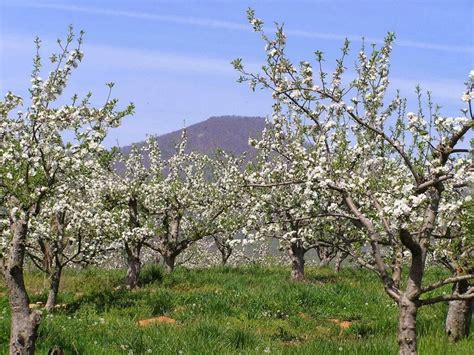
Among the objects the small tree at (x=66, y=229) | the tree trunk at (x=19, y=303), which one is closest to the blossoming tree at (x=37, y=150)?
the tree trunk at (x=19, y=303)

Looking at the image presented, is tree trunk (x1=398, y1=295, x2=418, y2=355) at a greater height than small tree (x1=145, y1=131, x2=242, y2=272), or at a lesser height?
lesser

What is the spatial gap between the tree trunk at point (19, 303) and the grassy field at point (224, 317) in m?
0.47

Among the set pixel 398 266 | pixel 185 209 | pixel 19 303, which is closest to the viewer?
pixel 398 266

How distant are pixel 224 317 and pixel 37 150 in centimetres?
616

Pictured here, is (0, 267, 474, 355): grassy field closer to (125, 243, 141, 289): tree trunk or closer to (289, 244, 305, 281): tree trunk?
(125, 243, 141, 289): tree trunk

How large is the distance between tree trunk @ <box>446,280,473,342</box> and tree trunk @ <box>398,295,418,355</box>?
4.33 m

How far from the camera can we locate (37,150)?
29.9 feet

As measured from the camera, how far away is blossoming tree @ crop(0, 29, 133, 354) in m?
9.12

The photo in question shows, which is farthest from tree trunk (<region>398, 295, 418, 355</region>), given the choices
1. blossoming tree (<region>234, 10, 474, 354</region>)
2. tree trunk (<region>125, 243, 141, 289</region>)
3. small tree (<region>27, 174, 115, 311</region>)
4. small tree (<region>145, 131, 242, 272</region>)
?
small tree (<region>145, 131, 242, 272</region>)

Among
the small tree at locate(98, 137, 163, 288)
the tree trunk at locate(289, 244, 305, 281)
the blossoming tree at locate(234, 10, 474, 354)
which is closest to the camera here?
the blossoming tree at locate(234, 10, 474, 354)

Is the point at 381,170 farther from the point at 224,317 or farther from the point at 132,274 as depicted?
the point at 132,274

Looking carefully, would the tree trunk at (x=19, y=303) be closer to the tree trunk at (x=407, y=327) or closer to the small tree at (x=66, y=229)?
the small tree at (x=66, y=229)

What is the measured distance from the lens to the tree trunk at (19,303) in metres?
8.00

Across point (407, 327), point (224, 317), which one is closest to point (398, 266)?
point (407, 327)
